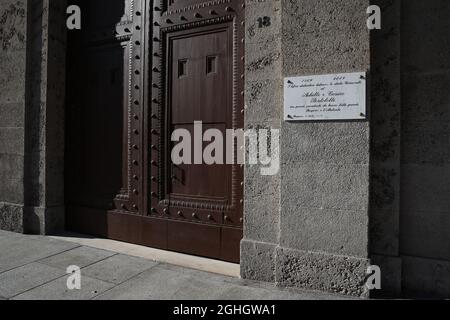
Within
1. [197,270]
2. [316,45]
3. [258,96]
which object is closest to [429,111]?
[316,45]

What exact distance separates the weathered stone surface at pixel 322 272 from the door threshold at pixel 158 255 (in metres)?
0.56

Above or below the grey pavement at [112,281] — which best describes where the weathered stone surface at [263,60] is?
above

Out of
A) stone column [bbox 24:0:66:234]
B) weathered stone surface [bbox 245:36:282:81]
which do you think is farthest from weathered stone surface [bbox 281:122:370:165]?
stone column [bbox 24:0:66:234]

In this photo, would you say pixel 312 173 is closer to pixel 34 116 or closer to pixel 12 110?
pixel 34 116

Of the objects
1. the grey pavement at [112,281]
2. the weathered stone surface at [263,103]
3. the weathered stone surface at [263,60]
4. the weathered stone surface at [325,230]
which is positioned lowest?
the grey pavement at [112,281]

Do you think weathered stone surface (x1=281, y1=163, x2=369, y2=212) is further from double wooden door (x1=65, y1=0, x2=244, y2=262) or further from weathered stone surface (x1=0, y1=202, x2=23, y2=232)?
weathered stone surface (x1=0, y1=202, x2=23, y2=232)

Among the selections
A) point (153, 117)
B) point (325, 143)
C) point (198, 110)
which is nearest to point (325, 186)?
point (325, 143)

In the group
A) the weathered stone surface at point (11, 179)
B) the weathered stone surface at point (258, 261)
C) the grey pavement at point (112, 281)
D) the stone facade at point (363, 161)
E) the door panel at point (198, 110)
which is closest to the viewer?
the stone facade at point (363, 161)

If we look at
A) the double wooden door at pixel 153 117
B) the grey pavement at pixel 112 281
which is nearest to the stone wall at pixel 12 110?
the double wooden door at pixel 153 117

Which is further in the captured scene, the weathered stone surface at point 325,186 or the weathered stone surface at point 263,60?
the weathered stone surface at point 263,60

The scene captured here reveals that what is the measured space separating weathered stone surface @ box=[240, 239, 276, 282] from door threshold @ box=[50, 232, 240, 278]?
0.16 m

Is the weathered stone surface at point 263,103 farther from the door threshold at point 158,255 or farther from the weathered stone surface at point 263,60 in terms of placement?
the door threshold at point 158,255

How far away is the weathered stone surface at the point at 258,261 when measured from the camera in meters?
3.53

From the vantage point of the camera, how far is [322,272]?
3.24 m
